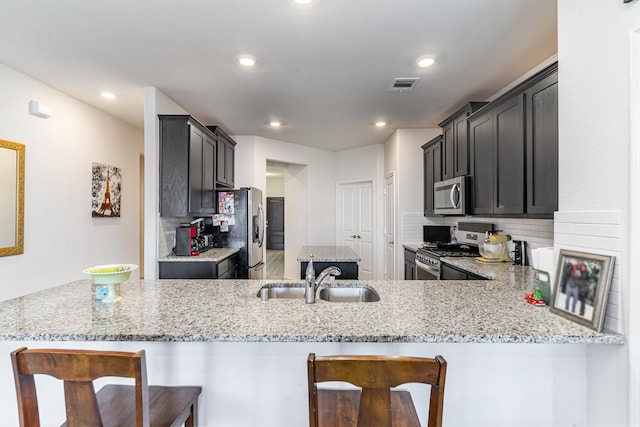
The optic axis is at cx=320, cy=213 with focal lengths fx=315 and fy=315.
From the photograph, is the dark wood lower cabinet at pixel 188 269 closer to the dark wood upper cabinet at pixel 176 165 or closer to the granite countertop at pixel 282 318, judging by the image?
the dark wood upper cabinet at pixel 176 165

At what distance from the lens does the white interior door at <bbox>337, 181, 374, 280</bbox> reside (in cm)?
579

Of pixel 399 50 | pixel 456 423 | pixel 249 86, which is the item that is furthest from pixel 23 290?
pixel 399 50

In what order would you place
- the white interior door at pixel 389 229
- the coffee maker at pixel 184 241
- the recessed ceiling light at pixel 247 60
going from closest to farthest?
the recessed ceiling light at pixel 247 60 → the coffee maker at pixel 184 241 → the white interior door at pixel 389 229

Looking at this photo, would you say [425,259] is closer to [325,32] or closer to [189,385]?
[325,32]

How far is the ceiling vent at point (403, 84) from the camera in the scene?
9.59ft

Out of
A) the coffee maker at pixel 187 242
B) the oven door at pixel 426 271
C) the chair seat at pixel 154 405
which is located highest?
the coffee maker at pixel 187 242

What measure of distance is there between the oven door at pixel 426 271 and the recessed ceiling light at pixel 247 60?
257 centimetres

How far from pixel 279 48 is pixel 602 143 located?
81.1 inches

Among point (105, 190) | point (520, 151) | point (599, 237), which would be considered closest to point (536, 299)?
point (599, 237)

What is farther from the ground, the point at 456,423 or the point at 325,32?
the point at 325,32

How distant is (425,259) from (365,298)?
73.5 inches

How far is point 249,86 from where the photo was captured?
309 cm

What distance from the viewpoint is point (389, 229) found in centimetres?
521

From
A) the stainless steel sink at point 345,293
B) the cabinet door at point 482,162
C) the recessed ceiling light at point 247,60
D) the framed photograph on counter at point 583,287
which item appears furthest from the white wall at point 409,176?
the framed photograph on counter at point 583,287
